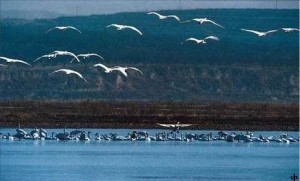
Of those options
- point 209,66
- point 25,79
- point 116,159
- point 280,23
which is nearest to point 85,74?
point 25,79

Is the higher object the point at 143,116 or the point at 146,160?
the point at 143,116

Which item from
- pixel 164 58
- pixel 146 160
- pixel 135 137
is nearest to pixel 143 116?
pixel 135 137

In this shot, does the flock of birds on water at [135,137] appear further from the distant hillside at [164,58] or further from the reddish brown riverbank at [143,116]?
the distant hillside at [164,58]

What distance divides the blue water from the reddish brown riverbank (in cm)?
856

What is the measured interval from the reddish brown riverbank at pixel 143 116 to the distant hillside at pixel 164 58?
16.9 m

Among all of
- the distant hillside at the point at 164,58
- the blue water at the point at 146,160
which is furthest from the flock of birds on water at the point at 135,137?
the distant hillside at the point at 164,58

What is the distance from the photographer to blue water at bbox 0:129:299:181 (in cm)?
3863

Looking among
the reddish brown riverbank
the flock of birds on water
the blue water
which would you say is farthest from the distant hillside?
the blue water

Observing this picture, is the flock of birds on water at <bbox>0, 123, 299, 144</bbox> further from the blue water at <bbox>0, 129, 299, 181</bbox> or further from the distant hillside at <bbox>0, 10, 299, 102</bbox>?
the distant hillside at <bbox>0, 10, 299, 102</bbox>

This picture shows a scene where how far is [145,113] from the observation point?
66500mm

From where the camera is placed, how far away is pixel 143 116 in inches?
2527

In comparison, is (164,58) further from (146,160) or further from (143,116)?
(146,160)

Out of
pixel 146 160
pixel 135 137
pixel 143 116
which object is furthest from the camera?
pixel 143 116

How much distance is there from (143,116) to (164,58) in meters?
48.3
